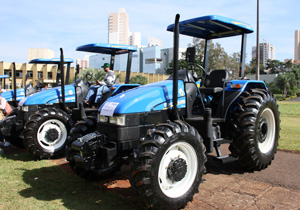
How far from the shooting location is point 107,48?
7.73m

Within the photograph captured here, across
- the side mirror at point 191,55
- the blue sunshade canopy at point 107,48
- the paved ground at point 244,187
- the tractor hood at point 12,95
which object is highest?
the blue sunshade canopy at point 107,48

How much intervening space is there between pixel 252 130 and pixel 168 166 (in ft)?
6.41

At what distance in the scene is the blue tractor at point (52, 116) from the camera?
641 cm

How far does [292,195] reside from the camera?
4043 millimetres

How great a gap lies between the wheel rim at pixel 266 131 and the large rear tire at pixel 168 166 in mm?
2028

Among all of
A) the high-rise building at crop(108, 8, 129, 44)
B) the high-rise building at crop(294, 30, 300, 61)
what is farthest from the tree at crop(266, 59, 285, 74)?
the high-rise building at crop(108, 8, 129, 44)

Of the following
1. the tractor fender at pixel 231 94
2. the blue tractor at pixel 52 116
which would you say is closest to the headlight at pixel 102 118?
the blue tractor at pixel 52 116

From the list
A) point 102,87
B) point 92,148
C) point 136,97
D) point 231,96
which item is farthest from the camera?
point 102,87

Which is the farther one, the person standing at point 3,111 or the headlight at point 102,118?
the person standing at point 3,111

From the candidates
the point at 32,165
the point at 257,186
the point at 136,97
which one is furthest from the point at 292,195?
the point at 32,165

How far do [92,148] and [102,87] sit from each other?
3875mm

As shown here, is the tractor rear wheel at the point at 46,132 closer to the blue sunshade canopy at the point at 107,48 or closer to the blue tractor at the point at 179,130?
the blue sunshade canopy at the point at 107,48

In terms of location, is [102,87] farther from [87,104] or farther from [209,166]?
[209,166]

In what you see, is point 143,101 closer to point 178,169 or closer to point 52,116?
point 178,169
